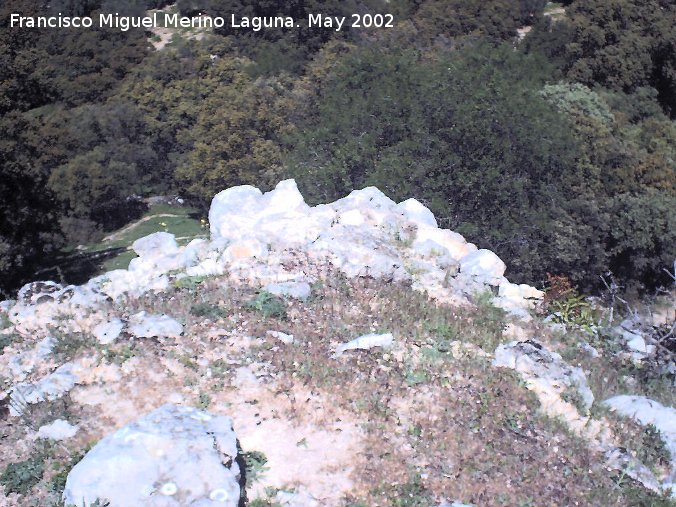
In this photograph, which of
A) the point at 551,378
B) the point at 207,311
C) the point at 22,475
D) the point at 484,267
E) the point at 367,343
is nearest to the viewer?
the point at 22,475

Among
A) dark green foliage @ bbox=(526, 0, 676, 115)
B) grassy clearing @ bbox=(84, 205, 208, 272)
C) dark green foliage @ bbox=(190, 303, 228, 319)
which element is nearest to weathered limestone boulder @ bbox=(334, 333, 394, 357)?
dark green foliage @ bbox=(190, 303, 228, 319)

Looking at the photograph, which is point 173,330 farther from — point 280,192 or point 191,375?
point 280,192

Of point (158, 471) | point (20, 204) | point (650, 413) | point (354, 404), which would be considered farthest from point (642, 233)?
point (158, 471)

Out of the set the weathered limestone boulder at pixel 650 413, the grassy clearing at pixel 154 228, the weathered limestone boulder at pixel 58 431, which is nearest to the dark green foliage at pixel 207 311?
the weathered limestone boulder at pixel 58 431

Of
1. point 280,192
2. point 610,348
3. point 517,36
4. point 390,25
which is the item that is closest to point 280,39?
point 390,25

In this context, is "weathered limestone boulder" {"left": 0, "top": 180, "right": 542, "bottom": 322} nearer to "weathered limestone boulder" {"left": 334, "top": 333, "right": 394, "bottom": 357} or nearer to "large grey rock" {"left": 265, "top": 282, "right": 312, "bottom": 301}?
"large grey rock" {"left": 265, "top": 282, "right": 312, "bottom": 301}

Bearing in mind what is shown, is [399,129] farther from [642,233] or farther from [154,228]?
[154,228]
